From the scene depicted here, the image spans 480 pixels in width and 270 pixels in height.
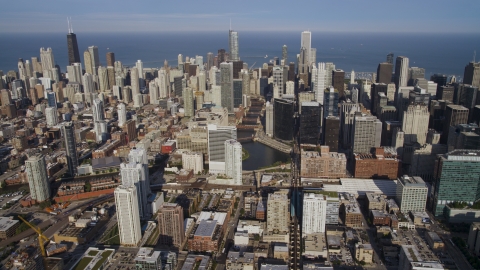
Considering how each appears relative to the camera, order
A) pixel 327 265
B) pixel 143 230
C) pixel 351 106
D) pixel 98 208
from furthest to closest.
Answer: pixel 351 106 → pixel 98 208 → pixel 143 230 → pixel 327 265

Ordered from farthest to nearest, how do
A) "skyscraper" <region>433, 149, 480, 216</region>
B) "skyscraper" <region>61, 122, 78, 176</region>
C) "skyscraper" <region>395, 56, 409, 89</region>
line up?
"skyscraper" <region>395, 56, 409, 89</region>, "skyscraper" <region>61, 122, 78, 176</region>, "skyscraper" <region>433, 149, 480, 216</region>

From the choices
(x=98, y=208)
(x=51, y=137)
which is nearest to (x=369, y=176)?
(x=98, y=208)

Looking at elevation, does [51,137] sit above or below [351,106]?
below

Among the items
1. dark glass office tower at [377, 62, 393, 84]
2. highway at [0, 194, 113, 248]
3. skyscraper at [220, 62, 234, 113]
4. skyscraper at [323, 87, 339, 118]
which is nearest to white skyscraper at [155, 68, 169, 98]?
skyscraper at [220, 62, 234, 113]

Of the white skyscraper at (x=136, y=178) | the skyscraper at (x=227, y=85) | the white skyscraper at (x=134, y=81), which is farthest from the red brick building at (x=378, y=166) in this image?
the white skyscraper at (x=134, y=81)

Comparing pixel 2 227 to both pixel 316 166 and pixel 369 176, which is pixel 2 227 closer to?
pixel 316 166

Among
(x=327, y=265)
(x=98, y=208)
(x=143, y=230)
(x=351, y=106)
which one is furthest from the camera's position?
(x=351, y=106)

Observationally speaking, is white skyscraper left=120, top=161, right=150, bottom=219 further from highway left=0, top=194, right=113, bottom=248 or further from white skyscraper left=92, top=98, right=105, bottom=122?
white skyscraper left=92, top=98, right=105, bottom=122
